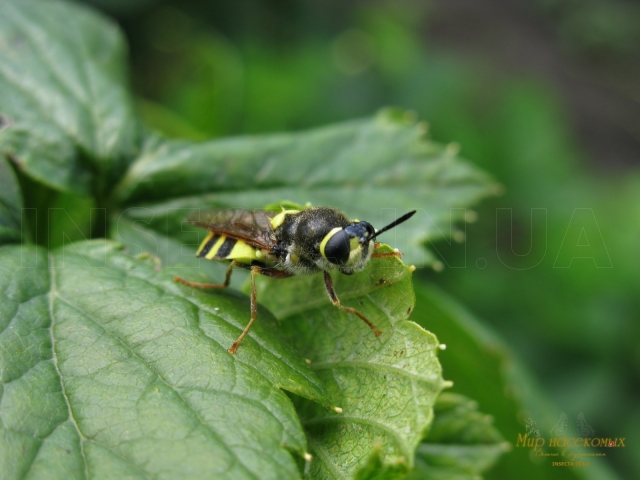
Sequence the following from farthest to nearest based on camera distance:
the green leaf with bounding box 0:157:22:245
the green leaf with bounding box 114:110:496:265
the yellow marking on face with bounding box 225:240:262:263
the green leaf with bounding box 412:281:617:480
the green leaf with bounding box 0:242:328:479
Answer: the green leaf with bounding box 412:281:617:480 → the green leaf with bounding box 114:110:496:265 → the yellow marking on face with bounding box 225:240:262:263 → the green leaf with bounding box 0:157:22:245 → the green leaf with bounding box 0:242:328:479

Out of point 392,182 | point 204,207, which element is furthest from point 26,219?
point 392,182

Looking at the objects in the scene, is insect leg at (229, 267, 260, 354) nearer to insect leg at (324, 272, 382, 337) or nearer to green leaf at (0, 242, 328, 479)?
green leaf at (0, 242, 328, 479)

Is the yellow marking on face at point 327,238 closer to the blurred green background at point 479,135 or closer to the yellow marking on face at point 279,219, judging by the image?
the yellow marking on face at point 279,219

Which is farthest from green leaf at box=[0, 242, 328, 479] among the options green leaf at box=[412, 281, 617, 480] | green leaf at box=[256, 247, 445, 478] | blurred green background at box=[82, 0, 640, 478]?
blurred green background at box=[82, 0, 640, 478]

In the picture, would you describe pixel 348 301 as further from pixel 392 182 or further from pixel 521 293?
pixel 521 293

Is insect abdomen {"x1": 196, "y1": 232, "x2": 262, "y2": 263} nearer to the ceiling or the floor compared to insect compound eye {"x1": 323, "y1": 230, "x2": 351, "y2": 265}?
nearer to the floor
